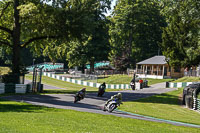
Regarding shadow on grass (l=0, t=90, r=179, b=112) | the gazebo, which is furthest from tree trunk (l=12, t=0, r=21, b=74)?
the gazebo

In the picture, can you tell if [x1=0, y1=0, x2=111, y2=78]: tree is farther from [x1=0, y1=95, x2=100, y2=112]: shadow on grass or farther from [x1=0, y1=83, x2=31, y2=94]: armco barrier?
[x1=0, y1=95, x2=100, y2=112]: shadow on grass

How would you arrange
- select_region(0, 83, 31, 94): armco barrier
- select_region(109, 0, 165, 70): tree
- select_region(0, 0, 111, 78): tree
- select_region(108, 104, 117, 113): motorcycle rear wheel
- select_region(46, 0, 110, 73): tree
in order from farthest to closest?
select_region(109, 0, 165, 70): tree
select_region(46, 0, 110, 73): tree
select_region(0, 0, 111, 78): tree
select_region(0, 83, 31, 94): armco barrier
select_region(108, 104, 117, 113): motorcycle rear wheel

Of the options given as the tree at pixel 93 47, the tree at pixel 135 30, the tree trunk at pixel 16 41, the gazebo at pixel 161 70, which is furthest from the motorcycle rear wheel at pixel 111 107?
the tree at pixel 93 47

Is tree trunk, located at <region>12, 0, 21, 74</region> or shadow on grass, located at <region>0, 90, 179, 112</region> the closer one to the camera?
shadow on grass, located at <region>0, 90, 179, 112</region>

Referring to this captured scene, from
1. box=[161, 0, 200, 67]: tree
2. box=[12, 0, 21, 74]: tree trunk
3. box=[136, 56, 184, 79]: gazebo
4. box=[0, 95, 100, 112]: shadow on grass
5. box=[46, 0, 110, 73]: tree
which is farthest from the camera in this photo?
box=[46, 0, 110, 73]: tree

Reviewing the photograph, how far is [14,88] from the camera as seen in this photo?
26750 mm

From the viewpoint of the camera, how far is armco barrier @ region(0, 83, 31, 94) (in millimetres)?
25906

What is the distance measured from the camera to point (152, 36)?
6956 centimetres

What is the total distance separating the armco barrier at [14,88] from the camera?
2591 cm

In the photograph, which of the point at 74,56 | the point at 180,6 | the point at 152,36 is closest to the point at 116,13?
the point at 152,36

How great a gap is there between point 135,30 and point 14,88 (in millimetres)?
45644

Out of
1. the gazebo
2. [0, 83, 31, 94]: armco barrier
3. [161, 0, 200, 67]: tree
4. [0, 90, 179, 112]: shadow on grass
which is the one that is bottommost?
[0, 90, 179, 112]: shadow on grass

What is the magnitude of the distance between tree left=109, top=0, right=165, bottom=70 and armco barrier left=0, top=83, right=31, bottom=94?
108 feet

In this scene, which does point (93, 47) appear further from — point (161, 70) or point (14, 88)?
point (14, 88)
